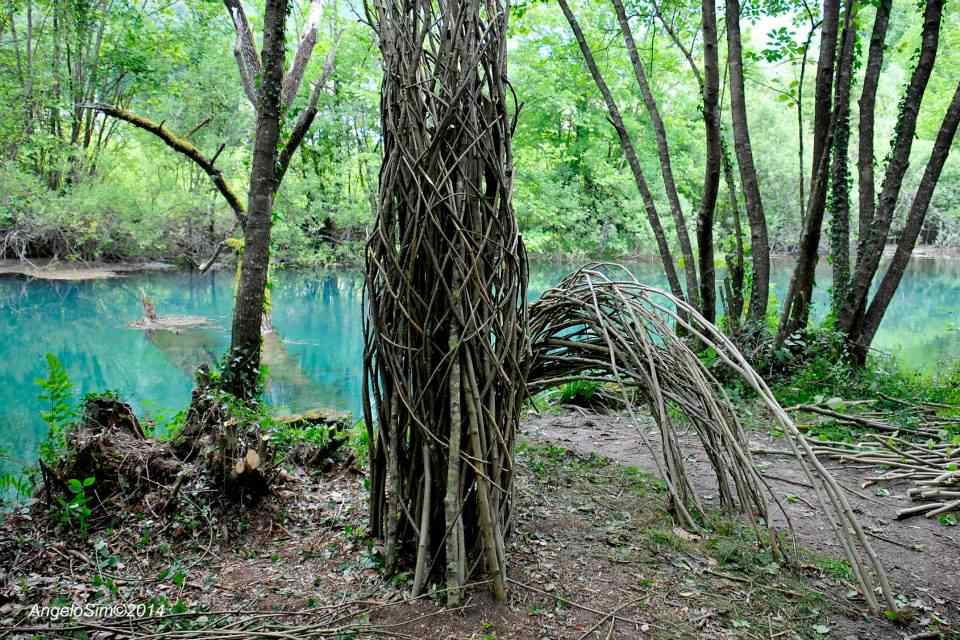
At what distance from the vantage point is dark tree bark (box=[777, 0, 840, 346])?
222 inches

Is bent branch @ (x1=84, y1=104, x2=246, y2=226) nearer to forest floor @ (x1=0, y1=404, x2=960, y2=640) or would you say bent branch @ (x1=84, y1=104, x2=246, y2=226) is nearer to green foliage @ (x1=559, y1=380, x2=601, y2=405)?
green foliage @ (x1=559, y1=380, x2=601, y2=405)

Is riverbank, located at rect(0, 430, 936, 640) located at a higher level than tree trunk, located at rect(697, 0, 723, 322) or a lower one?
lower

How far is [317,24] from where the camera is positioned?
7.20m

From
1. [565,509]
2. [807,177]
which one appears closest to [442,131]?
[565,509]

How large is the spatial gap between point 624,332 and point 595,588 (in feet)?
3.65

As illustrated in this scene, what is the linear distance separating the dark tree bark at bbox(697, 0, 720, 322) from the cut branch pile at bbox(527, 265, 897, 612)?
3534mm

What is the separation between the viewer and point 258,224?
429 cm

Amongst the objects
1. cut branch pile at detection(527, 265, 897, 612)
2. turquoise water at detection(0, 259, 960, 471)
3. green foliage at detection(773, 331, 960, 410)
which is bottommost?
turquoise water at detection(0, 259, 960, 471)

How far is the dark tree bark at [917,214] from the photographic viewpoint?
5441mm

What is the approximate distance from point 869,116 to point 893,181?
79 centimetres

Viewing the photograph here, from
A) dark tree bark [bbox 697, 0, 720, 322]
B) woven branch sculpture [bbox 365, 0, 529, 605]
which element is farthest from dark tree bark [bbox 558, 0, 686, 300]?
woven branch sculpture [bbox 365, 0, 529, 605]

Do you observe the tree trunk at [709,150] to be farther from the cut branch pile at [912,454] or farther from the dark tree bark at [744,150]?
the cut branch pile at [912,454]

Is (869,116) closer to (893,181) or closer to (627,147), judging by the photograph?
(893,181)

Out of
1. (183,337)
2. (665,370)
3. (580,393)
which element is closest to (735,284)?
(580,393)
